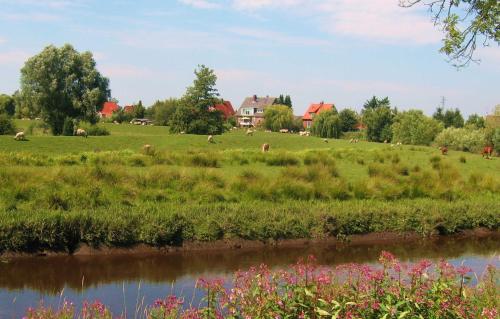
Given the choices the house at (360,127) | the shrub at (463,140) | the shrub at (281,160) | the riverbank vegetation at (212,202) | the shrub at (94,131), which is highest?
the house at (360,127)

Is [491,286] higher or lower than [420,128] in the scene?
lower

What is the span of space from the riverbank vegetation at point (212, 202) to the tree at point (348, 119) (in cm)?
7027

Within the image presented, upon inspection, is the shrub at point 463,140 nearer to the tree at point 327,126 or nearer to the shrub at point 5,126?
the tree at point 327,126

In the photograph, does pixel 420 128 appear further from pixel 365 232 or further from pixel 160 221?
pixel 160 221

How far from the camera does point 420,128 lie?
2776 inches

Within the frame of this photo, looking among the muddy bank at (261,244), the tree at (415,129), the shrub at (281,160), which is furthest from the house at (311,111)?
the muddy bank at (261,244)

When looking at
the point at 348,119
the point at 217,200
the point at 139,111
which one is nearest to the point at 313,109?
the point at 348,119

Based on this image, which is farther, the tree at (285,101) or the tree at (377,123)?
the tree at (285,101)

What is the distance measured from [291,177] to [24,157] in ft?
36.7

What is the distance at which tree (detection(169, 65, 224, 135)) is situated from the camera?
197ft

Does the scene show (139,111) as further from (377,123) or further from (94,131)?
(94,131)

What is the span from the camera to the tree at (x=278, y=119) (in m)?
104

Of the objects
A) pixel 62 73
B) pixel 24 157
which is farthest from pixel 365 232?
pixel 62 73

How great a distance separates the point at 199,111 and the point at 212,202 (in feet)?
144
